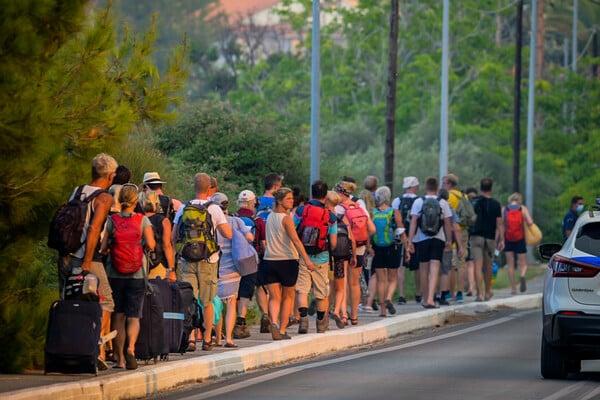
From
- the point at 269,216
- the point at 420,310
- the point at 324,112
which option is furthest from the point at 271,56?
the point at 269,216

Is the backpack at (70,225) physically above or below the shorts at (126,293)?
above

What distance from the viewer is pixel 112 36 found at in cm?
1645

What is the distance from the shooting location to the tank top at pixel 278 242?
64.1ft

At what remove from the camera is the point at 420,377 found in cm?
1686

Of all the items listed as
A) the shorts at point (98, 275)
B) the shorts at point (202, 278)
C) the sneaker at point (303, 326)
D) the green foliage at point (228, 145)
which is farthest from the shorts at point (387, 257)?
the shorts at point (98, 275)

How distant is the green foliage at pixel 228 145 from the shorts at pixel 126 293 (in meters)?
15.6

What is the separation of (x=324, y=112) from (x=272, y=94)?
253 inches

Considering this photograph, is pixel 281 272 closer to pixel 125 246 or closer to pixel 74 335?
pixel 125 246

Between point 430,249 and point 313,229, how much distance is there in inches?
241

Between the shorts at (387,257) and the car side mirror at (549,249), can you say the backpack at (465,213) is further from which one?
the car side mirror at (549,249)

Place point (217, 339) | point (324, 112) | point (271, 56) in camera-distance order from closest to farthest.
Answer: point (217, 339) < point (324, 112) < point (271, 56)

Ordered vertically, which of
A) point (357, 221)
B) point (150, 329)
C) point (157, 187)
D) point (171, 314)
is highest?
point (157, 187)

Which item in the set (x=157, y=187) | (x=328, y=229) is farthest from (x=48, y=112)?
(x=328, y=229)

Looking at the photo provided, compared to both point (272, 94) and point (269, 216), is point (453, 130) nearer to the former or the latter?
point (272, 94)
